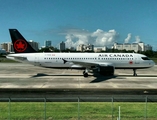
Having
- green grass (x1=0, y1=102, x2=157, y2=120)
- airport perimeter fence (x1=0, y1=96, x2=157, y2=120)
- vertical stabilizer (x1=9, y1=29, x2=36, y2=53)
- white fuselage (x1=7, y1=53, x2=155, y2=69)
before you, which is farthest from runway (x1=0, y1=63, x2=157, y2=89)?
green grass (x1=0, y1=102, x2=157, y2=120)

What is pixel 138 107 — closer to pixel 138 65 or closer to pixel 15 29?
pixel 138 65

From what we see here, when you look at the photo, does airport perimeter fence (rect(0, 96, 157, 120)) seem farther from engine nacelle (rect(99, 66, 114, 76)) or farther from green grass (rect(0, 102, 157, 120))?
engine nacelle (rect(99, 66, 114, 76))

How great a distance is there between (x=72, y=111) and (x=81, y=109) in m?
0.86

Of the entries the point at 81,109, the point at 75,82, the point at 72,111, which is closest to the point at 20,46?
the point at 75,82

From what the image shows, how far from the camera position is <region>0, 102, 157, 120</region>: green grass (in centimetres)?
1447

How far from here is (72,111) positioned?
15570mm

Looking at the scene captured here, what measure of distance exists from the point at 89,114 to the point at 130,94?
23.7 ft

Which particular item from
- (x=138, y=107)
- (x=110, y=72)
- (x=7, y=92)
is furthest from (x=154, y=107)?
(x=110, y=72)

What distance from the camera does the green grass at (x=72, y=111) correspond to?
1447 cm

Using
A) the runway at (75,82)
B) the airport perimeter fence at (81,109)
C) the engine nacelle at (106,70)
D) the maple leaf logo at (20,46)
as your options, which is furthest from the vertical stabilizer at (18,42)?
the airport perimeter fence at (81,109)

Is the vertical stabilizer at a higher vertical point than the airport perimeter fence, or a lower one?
higher

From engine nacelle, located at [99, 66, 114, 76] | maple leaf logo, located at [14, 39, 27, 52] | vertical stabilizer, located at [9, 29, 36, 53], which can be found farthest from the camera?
maple leaf logo, located at [14, 39, 27, 52]

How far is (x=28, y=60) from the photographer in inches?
1459

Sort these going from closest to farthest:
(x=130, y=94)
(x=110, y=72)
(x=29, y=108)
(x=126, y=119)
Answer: (x=126, y=119)
(x=29, y=108)
(x=130, y=94)
(x=110, y=72)
